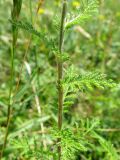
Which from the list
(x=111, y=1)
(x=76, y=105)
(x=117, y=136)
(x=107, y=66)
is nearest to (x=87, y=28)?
(x=111, y=1)

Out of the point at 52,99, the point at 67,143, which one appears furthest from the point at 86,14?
the point at 52,99

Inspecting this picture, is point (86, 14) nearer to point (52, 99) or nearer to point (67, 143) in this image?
point (67, 143)

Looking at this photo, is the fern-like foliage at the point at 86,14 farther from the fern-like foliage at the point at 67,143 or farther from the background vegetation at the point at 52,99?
the fern-like foliage at the point at 67,143

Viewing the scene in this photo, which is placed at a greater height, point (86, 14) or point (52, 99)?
point (86, 14)

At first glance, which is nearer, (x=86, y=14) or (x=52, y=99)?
(x=86, y=14)

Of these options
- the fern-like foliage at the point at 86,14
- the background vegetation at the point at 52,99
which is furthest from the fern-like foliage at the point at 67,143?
the fern-like foliage at the point at 86,14

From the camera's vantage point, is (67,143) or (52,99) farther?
(52,99)

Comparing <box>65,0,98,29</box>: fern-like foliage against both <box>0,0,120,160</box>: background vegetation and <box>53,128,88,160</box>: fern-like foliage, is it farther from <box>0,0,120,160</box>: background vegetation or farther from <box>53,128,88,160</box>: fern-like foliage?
<box>53,128,88,160</box>: fern-like foliage

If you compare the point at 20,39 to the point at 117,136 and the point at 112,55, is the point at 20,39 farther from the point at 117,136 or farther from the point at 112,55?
the point at 117,136

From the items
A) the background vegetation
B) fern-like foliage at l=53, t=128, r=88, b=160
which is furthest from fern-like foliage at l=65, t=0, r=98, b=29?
fern-like foliage at l=53, t=128, r=88, b=160
